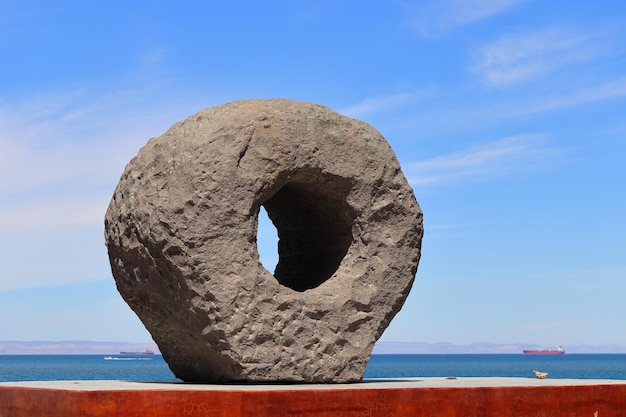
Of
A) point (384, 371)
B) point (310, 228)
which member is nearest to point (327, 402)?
point (310, 228)

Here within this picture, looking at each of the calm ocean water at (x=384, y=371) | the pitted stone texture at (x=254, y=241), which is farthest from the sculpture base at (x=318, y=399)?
the calm ocean water at (x=384, y=371)

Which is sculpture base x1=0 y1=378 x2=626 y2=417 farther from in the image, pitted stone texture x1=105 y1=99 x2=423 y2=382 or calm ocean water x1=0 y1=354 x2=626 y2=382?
calm ocean water x1=0 y1=354 x2=626 y2=382

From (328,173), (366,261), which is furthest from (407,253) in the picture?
(328,173)

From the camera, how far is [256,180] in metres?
9.52

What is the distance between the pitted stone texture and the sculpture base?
19.9 inches

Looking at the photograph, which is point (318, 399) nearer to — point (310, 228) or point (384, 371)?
point (310, 228)

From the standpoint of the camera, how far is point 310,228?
36.8 ft

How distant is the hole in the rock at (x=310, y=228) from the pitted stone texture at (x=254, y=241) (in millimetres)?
29

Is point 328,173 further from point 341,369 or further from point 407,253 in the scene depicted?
point 341,369

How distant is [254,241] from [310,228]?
1.76m

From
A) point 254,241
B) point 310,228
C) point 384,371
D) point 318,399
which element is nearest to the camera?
point 318,399

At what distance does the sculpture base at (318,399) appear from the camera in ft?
27.1

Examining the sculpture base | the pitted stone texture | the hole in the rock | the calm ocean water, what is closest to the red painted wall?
the sculpture base

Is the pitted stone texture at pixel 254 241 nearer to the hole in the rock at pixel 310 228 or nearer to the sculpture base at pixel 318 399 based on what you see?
the hole in the rock at pixel 310 228
